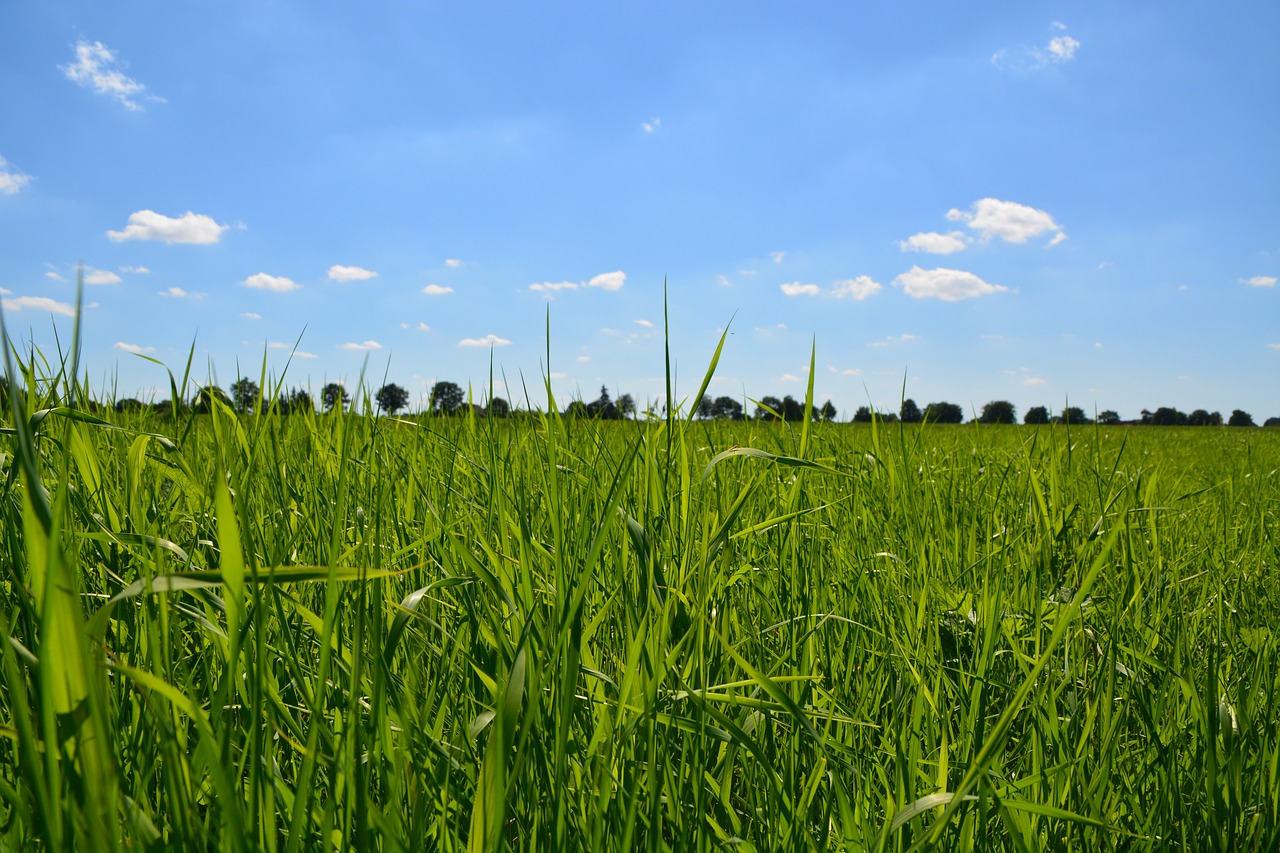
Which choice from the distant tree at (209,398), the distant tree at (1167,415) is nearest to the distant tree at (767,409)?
the distant tree at (209,398)

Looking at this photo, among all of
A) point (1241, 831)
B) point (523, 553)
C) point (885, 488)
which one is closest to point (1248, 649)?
point (1241, 831)

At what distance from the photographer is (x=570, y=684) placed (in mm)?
722

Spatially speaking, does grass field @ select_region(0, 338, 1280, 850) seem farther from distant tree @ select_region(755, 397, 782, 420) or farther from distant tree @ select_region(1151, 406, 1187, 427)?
distant tree @ select_region(1151, 406, 1187, 427)

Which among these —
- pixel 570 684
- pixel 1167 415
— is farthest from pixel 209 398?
pixel 1167 415

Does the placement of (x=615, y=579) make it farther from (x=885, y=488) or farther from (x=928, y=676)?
(x=885, y=488)

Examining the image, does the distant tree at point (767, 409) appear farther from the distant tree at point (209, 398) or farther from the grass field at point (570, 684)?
the distant tree at point (209, 398)

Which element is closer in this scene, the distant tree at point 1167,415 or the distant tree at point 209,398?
the distant tree at point 209,398

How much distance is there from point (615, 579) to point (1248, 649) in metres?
1.32

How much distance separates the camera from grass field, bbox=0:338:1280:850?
61cm

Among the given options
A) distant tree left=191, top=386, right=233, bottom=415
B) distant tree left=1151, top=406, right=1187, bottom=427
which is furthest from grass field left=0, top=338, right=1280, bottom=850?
distant tree left=1151, top=406, right=1187, bottom=427

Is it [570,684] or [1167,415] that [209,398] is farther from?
[1167,415]

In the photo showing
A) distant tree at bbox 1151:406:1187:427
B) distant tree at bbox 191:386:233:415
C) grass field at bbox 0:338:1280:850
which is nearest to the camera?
grass field at bbox 0:338:1280:850

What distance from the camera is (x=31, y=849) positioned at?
26.8 inches

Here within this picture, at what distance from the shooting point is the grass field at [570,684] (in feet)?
2.01
